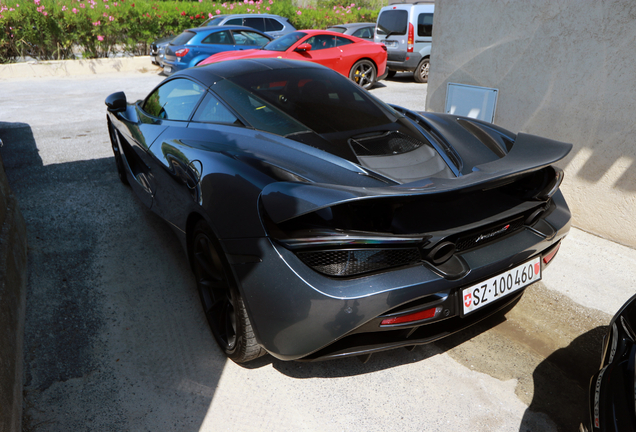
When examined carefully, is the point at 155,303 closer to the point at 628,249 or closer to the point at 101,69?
the point at 628,249

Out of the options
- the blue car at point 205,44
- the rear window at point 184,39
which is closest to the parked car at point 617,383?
the blue car at point 205,44

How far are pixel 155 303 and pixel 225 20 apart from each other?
12041mm

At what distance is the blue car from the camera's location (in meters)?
10.4

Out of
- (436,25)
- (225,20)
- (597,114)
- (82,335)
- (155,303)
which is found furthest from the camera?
(225,20)

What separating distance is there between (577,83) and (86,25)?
13.9 meters

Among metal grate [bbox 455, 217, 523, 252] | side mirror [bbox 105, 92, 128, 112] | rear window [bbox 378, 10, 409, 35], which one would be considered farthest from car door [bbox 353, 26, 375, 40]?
metal grate [bbox 455, 217, 523, 252]

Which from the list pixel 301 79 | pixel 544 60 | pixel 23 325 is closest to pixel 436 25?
pixel 544 60

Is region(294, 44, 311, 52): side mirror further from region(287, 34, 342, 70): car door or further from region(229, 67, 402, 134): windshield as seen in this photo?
region(229, 67, 402, 134): windshield

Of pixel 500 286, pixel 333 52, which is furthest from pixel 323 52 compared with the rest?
pixel 500 286

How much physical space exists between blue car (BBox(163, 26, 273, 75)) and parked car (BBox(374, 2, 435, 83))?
3.12 m

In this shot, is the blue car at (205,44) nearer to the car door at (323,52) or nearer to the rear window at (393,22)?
the car door at (323,52)

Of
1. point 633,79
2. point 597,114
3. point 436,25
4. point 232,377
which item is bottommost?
point 232,377

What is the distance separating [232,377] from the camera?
2.34 metres

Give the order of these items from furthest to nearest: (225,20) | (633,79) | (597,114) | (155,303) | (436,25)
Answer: (225,20), (436,25), (597,114), (633,79), (155,303)
